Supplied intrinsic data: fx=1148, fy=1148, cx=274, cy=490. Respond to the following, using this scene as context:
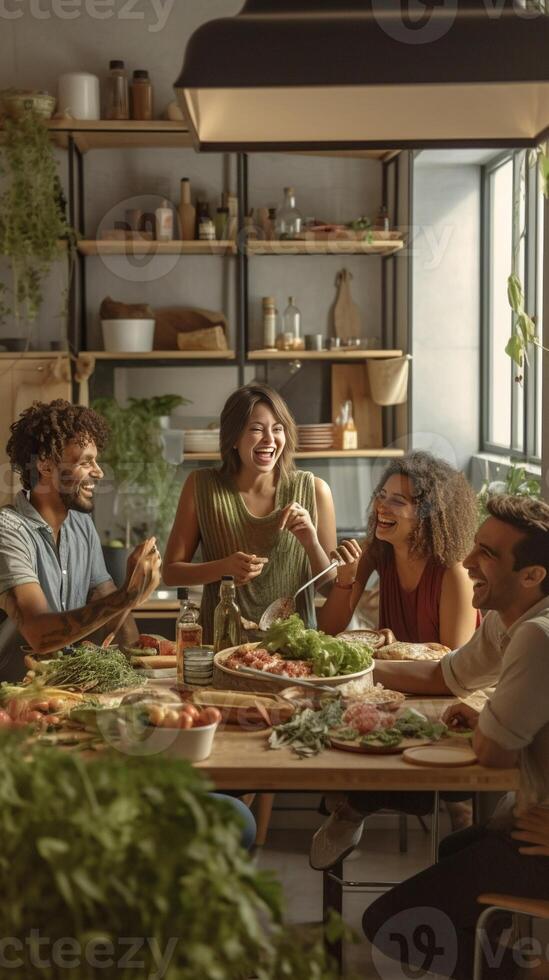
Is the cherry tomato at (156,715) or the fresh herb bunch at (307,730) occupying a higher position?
the cherry tomato at (156,715)

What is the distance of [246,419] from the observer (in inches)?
125

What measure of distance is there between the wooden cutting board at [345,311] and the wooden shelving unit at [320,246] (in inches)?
6.9

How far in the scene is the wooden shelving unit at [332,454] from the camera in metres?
4.98

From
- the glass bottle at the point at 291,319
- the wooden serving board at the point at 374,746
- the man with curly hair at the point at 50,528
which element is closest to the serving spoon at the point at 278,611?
the man with curly hair at the point at 50,528

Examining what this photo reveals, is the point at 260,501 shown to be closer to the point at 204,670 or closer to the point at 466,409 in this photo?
the point at 204,670

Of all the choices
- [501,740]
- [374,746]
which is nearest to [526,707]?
[501,740]

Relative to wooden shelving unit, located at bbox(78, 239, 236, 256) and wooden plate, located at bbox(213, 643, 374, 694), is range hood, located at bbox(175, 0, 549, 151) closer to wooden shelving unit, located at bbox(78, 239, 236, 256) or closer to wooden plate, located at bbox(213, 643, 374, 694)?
wooden plate, located at bbox(213, 643, 374, 694)

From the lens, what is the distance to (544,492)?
11.9 ft

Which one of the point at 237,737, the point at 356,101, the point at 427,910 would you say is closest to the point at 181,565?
the point at 237,737

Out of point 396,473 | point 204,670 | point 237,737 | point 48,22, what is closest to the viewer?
point 237,737

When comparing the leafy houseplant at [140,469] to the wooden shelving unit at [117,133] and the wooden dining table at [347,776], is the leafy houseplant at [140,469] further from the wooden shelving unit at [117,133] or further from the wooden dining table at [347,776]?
the wooden dining table at [347,776]

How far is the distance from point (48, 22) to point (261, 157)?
43.1 inches

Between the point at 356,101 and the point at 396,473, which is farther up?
the point at 356,101

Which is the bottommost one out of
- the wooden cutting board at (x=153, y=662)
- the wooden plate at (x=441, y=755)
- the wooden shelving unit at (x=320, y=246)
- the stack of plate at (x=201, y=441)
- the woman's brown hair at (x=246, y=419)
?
the wooden plate at (x=441, y=755)
